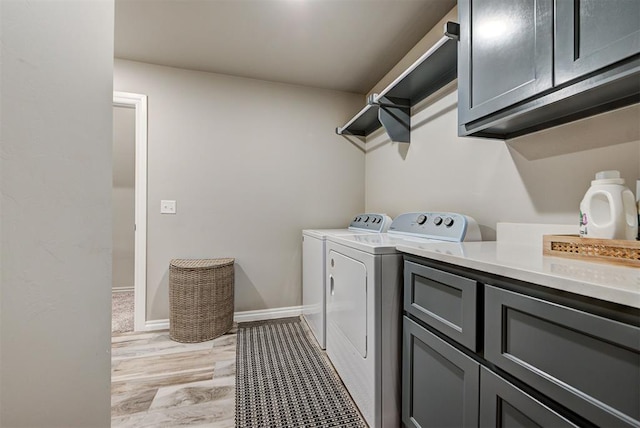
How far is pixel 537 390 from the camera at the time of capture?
2.21 feet

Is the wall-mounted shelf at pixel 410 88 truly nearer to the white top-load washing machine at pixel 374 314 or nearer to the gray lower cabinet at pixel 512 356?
the white top-load washing machine at pixel 374 314

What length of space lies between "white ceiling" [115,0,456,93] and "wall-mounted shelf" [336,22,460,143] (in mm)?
419

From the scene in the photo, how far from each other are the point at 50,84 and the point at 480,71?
1387 mm

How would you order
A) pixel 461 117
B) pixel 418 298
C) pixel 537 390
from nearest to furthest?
1. pixel 537 390
2. pixel 418 298
3. pixel 461 117

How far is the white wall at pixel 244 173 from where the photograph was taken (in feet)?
8.19

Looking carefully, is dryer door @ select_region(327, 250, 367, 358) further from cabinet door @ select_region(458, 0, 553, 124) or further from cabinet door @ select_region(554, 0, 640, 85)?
cabinet door @ select_region(554, 0, 640, 85)

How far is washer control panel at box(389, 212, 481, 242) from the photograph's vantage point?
1.41 metres

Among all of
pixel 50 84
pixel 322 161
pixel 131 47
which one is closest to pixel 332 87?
pixel 322 161

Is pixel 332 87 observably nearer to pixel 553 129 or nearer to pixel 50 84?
pixel 553 129

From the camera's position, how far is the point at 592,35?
767mm

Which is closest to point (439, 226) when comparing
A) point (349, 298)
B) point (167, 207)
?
point (349, 298)

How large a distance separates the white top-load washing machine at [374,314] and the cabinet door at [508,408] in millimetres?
470

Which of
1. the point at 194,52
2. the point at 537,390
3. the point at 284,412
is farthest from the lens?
the point at 194,52

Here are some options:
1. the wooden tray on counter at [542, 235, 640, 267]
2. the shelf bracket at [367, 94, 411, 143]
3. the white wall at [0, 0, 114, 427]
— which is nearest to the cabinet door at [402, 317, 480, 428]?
the wooden tray on counter at [542, 235, 640, 267]
